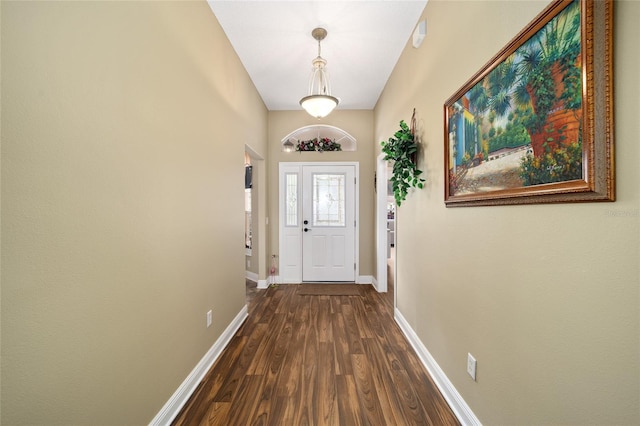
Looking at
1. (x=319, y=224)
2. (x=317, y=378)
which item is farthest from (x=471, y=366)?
(x=319, y=224)

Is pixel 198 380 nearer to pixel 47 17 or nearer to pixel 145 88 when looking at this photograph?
pixel 145 88

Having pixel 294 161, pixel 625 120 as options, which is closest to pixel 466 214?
pixel 625 120

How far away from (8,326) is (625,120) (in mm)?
1821

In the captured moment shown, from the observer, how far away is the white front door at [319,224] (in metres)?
→ 4.48

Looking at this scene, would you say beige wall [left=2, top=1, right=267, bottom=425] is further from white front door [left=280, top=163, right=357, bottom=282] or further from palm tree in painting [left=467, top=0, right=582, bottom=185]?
white front door [left=280, top=163, right=357, bottom=282]

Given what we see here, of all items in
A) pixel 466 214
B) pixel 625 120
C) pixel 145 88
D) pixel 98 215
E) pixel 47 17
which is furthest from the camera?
pixel 466 214

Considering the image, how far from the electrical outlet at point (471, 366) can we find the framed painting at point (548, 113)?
85 cm

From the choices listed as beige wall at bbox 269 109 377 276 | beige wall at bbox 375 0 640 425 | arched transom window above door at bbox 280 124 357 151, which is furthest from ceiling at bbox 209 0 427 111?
arched transom window above door at bbox 280 124 357 151

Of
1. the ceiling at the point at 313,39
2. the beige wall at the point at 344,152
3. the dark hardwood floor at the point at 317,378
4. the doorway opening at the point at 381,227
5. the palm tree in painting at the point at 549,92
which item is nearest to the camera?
the palm tree in painting at the point at 549,92

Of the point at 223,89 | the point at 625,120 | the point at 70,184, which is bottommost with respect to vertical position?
the point at 70,184

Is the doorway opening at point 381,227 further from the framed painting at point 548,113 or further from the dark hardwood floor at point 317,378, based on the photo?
the framed painting at point 548,113

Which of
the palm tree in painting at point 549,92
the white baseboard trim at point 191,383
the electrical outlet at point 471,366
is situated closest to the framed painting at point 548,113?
the palm tree in painting at point 549,92

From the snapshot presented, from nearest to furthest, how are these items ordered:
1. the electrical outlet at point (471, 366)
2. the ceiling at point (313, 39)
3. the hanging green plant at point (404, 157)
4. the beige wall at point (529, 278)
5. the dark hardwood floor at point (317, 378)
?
the beige wall at point (529, 278) < the electrical outlet at point (471, 366) < the dark hardwood floor at point (317, 378) < the ceiling at point (313, 39) < the hanging green plant at point (404, 157)

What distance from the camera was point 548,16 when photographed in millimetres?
975
